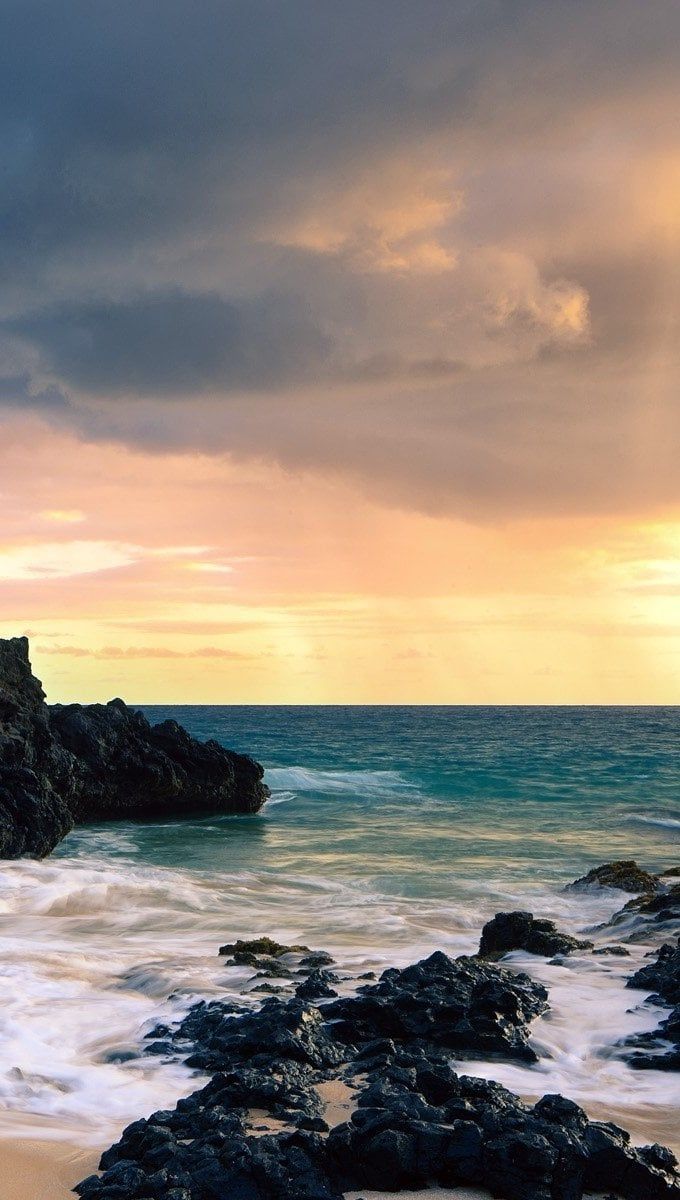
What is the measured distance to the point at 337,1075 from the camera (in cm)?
845

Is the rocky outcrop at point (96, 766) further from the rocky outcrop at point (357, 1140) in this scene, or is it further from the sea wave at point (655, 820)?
the rocky outcrop at point (357, 1140)

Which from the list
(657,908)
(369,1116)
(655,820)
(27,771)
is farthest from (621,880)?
(27,771)

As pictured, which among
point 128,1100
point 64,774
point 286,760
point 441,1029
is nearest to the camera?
point 128,1100

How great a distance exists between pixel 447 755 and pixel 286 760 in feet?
39.9

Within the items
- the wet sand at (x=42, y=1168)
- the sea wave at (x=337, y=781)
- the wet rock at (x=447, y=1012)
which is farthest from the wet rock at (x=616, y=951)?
the sea wave at (x=337, y=781)

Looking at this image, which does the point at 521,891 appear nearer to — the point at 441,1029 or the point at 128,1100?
the point at 441,1029

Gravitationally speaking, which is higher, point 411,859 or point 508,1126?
point 508,1126

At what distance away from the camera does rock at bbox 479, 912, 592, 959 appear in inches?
559

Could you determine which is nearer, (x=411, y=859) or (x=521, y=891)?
(x=521, y=891)

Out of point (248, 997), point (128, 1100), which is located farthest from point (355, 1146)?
point (248, 997)

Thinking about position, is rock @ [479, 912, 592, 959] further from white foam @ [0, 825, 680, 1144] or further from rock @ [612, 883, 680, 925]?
rock @ [612, 883, 680, 925]

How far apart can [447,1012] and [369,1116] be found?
3217 millimetres

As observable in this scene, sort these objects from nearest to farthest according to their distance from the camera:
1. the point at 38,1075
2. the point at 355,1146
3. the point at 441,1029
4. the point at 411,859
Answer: the point at 355,1146 → the point at 38,1075 → the point at 441,1029 → the point at 411,859

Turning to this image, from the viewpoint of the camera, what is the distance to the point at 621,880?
20.7m
